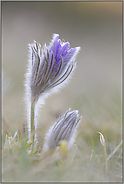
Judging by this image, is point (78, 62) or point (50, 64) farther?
point (78, 62)

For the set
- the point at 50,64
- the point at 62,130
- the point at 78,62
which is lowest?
the point at 62,130

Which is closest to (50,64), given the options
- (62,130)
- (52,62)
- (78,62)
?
(52,62)

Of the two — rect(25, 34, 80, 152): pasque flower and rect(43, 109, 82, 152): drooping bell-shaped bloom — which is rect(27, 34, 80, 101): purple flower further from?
rect(43, 109, 82, 152): drooping bell-shaped bloom

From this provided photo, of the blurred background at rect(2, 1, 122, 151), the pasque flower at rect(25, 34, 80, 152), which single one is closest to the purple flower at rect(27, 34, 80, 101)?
the pasque flower at rect(25, 34, 80, 152)

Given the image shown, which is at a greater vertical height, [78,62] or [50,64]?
[78,62]

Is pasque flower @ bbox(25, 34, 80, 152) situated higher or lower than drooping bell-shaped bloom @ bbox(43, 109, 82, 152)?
higher

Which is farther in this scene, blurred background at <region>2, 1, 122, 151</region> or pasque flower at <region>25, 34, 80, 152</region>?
blurred background at <region>2, 1, 122, 151</region>

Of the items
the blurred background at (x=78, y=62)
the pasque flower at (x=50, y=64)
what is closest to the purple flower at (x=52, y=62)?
the pasque flower at (x=50, y=64)

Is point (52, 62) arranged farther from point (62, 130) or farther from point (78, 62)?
point (78, 62)

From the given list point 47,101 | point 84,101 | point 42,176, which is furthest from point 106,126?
point 47,101
